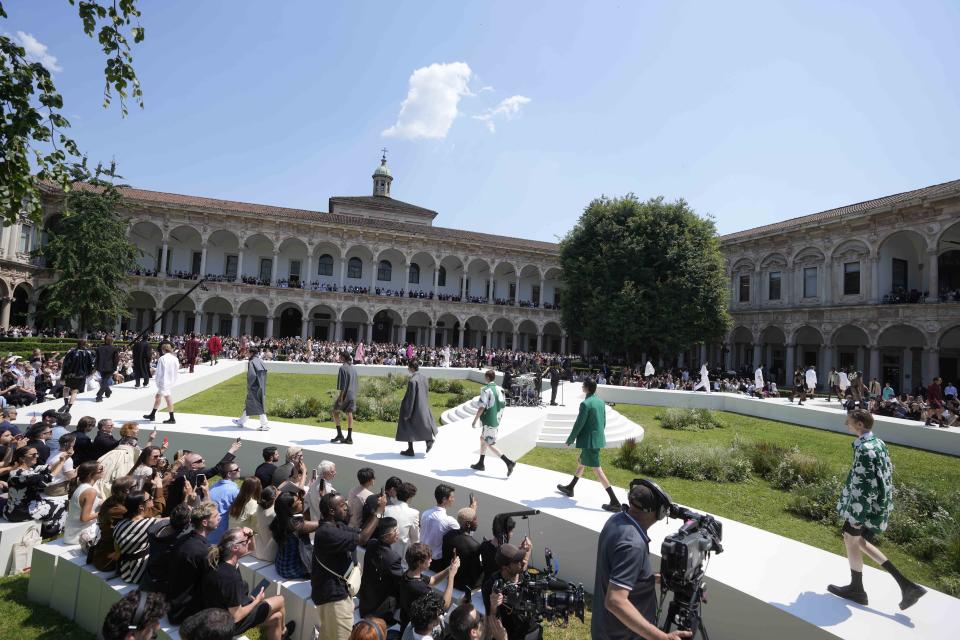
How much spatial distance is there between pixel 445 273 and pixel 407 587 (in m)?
41.2

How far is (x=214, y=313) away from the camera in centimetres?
3822

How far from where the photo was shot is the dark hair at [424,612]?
3361mm

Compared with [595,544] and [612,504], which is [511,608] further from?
[612,504]

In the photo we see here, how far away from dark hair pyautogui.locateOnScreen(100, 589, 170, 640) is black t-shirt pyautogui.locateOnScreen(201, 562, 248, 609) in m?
0.73

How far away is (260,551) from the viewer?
533 cm

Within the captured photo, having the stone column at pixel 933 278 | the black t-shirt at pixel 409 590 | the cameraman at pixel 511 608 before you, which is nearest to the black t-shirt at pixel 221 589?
the black t-shirt at pixel 409 590

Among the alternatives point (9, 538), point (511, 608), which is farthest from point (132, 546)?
point (511, 608)

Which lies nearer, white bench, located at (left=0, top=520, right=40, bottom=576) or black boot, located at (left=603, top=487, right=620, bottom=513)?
white bench, located at (left=0, top=520, right=40, bottom=576)

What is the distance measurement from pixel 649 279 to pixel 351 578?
27.9 m

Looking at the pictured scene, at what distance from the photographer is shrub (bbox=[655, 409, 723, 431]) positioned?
15695 mm

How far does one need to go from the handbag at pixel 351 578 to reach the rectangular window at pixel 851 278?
34339 mm

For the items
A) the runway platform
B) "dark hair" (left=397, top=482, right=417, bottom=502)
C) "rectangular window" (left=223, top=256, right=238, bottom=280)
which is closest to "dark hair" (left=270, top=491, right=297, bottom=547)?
"dark hair" (left=397, top=482, right=417, bottom=502)

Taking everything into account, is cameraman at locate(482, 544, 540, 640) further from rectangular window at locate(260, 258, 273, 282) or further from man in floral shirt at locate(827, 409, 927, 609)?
rectangular window at locate(260, 258, 273, 282)

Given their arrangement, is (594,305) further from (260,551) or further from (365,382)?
(260,551)
